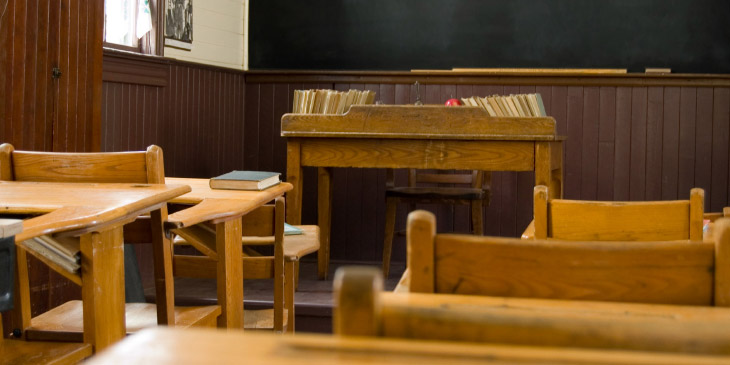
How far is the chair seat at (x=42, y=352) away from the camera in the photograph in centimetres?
177

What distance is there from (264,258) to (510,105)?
168 centimetres

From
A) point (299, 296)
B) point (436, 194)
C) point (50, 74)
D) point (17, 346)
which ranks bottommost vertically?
point (299, 296)

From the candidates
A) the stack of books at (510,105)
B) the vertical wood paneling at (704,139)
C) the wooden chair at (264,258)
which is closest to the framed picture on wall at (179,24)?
the stack of books at (510,105)

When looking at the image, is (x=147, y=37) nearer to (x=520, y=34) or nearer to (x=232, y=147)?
(x=232, y=147)

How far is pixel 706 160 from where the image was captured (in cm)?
524

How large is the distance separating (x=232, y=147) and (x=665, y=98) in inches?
109

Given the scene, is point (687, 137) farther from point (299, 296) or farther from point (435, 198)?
point (299, 296)

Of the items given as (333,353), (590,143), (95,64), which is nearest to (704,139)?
(590,143)

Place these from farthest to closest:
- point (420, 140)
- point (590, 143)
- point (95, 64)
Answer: point (590, 143)
point (95, 64)
point (420, 140)

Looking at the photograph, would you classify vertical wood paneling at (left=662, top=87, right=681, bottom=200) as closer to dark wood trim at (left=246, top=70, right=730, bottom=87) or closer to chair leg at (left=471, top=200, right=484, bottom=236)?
dark wood trim at (left=246, top=70, right=730, bottom=87)

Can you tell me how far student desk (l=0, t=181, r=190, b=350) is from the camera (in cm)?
164

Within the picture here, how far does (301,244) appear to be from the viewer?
10.7ft

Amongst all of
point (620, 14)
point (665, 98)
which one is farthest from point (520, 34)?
point (665, 98)

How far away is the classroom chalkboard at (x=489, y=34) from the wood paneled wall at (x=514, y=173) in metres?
0.20
